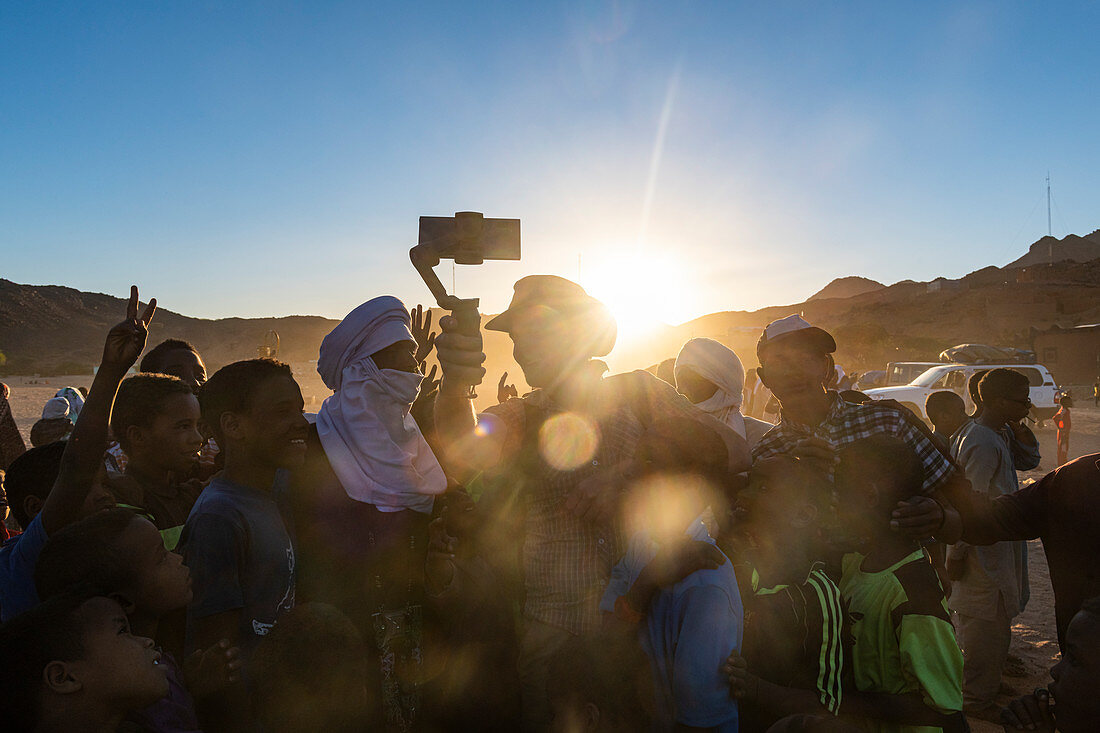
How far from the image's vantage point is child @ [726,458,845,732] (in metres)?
2.19

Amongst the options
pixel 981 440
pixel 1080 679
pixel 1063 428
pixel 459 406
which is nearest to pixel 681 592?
pixel 459 406

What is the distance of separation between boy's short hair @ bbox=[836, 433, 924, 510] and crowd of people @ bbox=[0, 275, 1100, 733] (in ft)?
0.04

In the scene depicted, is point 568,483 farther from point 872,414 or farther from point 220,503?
point 872,414

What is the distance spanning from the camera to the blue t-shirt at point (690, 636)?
2.10 m

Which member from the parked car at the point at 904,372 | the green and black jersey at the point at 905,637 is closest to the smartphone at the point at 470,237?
the green and black jersey at the point at 905,637

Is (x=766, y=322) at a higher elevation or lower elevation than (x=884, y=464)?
higher

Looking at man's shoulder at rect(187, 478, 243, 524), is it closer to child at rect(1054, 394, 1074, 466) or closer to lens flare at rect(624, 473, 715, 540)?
lens flare at rect(624, 473, 715, 540)

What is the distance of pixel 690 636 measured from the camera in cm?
213

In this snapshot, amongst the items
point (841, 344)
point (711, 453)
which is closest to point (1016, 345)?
point (841, 344)

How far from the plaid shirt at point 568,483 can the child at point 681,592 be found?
74 mm

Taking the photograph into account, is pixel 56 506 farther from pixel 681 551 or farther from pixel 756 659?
pixel 756 659

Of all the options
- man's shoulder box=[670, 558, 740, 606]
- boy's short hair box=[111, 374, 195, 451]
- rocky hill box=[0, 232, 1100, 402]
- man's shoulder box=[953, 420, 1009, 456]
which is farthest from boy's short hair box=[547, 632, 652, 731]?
rocky hill box=[0, 232, 1100, 402]

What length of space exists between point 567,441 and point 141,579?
4.76 feet

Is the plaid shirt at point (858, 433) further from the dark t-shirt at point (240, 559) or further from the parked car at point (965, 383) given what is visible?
the parked car at point (965, 383)
